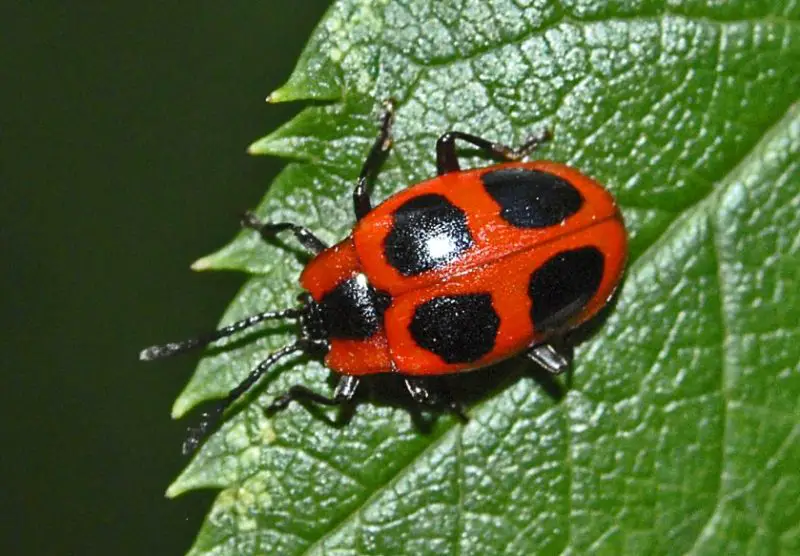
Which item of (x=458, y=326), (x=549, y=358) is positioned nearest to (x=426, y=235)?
(x=458, y=326)

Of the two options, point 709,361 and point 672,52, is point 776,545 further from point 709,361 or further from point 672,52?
point 672,52

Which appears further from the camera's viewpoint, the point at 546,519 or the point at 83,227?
the point at 83,227

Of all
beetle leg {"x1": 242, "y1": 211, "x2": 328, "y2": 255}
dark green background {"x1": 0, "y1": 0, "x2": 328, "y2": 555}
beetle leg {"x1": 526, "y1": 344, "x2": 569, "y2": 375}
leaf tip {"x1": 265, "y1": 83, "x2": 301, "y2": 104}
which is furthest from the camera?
dark green background {"x1": 0, "y1": 0, "x2": 328, "y2": 555}

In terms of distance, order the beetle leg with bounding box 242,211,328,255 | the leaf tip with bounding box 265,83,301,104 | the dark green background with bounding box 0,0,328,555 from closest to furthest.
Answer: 1. the leaf tip with bounding box 265,83,301,104
2. the beetle leg with bounding box 242,211,328,255
3. the dark green background with bounding box 0,0,328,555

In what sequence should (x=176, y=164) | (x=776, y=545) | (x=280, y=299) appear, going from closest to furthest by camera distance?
(x=776, y=545) < (x=280, y=299) < (x=176, y=164)

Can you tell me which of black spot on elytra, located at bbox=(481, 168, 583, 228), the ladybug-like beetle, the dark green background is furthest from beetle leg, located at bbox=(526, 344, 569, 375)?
the dark green background

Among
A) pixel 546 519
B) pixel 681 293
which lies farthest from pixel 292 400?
pixel 681 293

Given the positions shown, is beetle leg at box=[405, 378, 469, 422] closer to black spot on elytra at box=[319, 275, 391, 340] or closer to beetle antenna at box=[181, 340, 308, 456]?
black spot on elytra at box=[319, 275, 391, 340]
